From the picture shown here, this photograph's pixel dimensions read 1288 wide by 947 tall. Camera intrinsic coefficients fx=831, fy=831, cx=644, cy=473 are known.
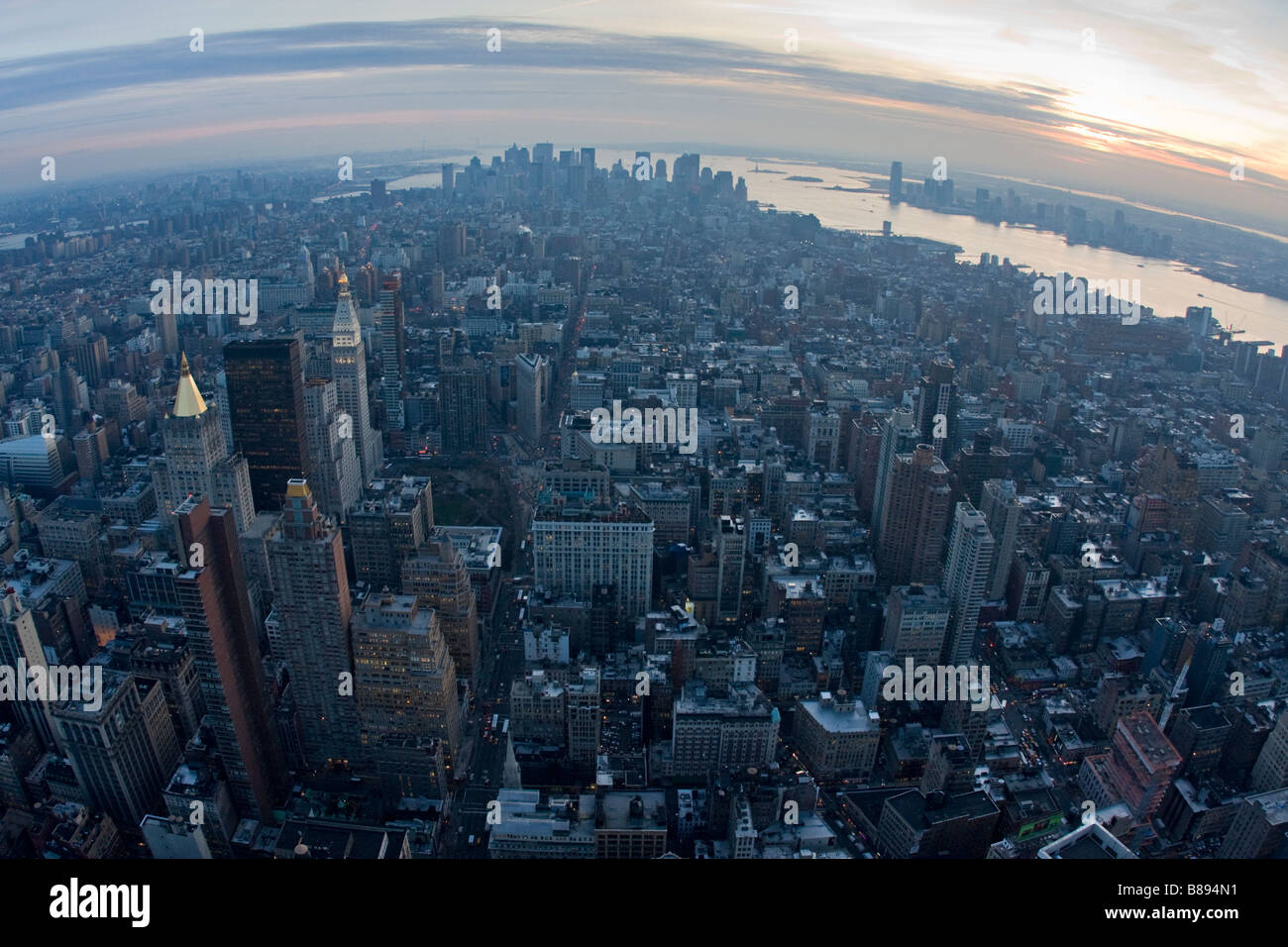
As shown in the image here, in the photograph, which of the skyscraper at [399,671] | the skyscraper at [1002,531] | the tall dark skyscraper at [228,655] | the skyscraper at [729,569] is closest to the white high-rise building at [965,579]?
the skyscraper at [1002,531]

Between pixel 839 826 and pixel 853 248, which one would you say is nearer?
pixel 839 826

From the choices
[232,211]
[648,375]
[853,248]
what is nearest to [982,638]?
[648,375]

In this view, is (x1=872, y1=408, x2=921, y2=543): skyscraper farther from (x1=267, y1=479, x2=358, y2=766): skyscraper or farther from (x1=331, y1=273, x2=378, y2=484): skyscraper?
(x1=331, y1=273, x2=378, y2=484): skyscraper

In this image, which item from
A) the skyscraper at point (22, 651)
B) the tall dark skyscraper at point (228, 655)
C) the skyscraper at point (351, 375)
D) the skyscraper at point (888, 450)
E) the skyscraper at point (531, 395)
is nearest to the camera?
the tall dark skyscraper at point (228, 655)

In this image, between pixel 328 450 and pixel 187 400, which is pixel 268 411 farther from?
pixel 187 400

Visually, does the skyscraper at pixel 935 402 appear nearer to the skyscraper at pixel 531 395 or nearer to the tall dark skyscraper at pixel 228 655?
the skyscraper at pixel 531 395
